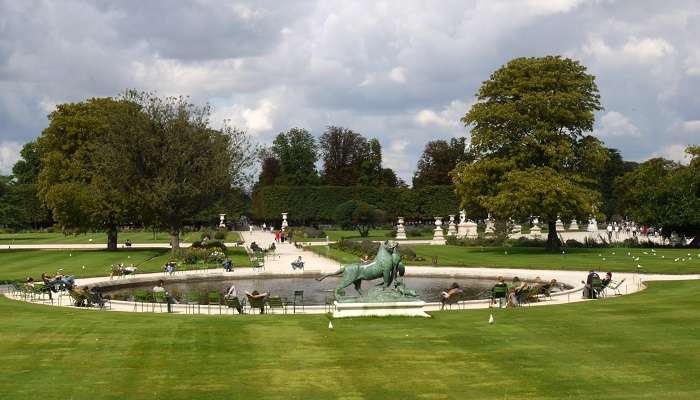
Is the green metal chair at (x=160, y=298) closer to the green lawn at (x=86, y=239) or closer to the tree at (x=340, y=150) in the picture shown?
the green lawn at (x=86, y=239)

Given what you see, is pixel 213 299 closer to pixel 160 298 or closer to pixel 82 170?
pixel 160 298

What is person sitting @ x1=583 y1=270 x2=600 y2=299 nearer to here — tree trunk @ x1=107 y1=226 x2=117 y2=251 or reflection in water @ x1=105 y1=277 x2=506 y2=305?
reflection in water @ x1=105 y1=277 x2=506 y2=305

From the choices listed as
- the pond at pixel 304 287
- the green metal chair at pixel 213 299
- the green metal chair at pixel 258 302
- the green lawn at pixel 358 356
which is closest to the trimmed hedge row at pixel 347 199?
the pond at pixel 304 287

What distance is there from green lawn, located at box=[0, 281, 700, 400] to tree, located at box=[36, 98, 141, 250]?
3561 cm

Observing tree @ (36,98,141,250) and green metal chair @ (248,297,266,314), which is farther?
tree @ (36,98,141,250)

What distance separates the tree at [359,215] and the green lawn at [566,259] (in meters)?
22.7

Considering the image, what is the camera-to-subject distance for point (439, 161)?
443 ft

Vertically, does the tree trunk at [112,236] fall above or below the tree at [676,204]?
below

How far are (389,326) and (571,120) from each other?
36.7 meters

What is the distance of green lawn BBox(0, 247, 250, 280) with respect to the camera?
41750 millimetres

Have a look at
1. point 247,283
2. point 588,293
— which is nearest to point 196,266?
point 247,283

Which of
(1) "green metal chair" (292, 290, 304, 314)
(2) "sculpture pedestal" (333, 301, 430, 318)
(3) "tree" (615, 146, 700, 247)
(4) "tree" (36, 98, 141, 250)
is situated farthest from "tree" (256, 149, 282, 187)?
(2) "sculpture pedestal" (333, 301, 430, 318)

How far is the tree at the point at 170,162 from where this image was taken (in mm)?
54031

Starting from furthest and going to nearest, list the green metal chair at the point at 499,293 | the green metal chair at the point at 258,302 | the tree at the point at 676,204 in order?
the tree at the point at 676,204 < the green metal chair at the point at 499,293 < the green metal chair at the point at 258,302
